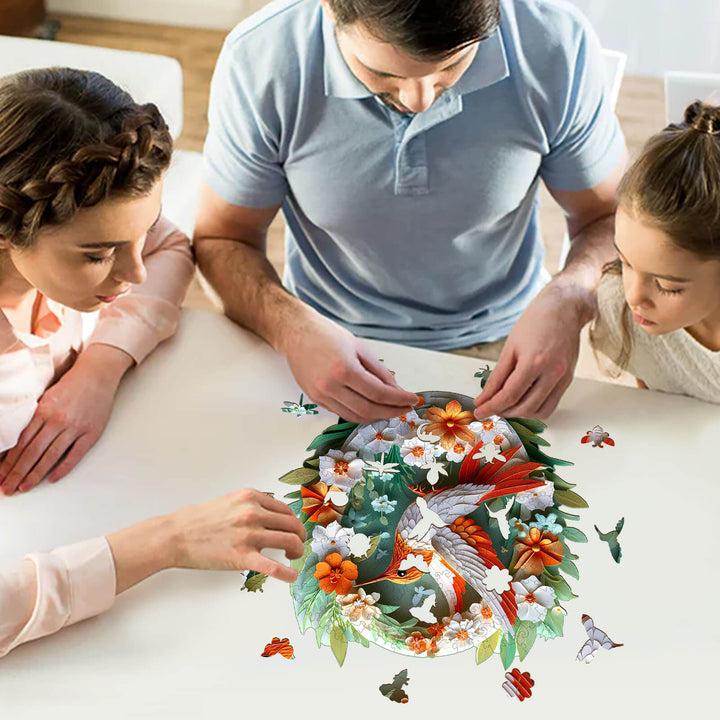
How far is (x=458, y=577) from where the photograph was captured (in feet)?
3.33

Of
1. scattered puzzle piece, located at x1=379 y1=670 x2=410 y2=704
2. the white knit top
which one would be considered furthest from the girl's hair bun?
scattered puzzle piece, located at x1=379 y1=670 x2=410 y2=704

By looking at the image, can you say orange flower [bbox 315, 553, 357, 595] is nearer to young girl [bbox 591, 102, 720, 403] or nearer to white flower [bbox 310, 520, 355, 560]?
white flower [bbox 310, 520, 355, 560]

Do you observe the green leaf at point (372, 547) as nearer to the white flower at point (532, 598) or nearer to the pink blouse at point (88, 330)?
the white flower at point (532, 598)

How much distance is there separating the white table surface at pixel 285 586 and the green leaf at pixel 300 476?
0.01 m

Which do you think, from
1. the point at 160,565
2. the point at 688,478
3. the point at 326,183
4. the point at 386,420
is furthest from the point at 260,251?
the point at 688,478

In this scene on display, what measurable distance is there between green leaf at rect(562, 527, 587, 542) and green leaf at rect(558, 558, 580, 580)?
3 cm

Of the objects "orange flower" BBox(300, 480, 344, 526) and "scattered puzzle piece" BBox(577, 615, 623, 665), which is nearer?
"scattered puzzle piece" BBox(577, 615, 623, 665)

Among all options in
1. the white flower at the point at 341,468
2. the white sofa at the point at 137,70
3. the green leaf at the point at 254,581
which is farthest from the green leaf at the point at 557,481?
the white sofa at the point at 137,70

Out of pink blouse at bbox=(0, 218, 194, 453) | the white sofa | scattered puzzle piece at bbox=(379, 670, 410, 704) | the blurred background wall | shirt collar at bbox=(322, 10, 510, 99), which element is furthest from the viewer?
the blurred background wall

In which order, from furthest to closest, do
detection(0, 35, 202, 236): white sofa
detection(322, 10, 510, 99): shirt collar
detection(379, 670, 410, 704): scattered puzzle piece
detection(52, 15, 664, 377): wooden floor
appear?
detection(52, 15, 664, 377): wooden floor
detection(0, 35, 202, 236): white sofa
detection(322, 10, 510, 99): shirt collar
detection(379, 670, 410, 704): scattered puzzle piece

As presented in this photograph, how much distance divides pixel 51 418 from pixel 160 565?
257mm

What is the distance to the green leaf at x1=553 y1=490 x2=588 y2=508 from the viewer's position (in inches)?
42.4

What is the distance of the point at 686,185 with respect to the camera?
1.09 m

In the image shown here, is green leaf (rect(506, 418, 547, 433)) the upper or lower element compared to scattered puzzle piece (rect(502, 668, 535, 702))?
upper
